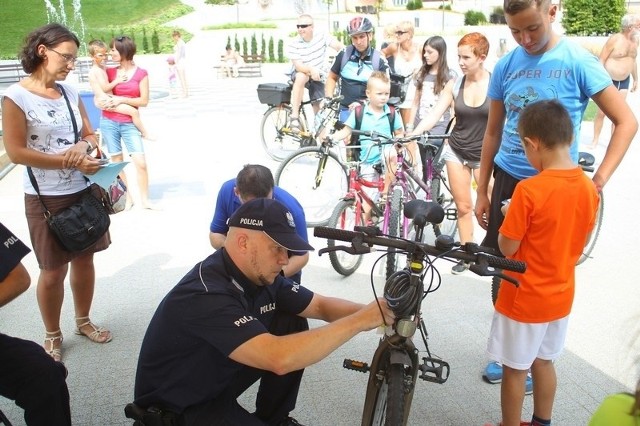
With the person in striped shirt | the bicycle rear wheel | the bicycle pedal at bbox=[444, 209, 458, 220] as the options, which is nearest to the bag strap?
the bicycle pedal at bbox=[444, 209, 458, 220]

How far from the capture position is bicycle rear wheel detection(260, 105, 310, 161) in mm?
9234

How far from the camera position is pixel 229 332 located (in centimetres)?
206

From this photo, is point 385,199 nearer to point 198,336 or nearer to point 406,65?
point 198,336

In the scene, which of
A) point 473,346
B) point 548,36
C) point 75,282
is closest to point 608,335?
point 473,346

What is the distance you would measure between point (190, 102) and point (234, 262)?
46.1 ft

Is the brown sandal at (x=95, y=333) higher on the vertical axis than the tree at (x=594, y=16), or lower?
lower

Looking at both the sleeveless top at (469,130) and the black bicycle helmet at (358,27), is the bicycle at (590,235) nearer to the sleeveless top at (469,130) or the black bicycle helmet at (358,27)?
the sleeveless top at (469,130)

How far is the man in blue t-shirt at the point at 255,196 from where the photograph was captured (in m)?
3.15

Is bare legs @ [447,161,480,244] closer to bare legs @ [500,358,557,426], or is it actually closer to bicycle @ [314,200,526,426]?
bare legs @ [500,358,557,426]

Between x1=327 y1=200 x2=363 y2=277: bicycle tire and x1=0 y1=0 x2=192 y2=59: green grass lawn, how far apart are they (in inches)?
1397

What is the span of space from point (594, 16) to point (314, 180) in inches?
1217

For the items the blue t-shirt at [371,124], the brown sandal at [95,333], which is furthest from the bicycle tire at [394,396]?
the blue t-shirt at [371,124]

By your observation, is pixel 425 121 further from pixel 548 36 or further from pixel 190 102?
pixel 190 102

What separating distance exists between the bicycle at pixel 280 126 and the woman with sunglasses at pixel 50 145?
4.87m
